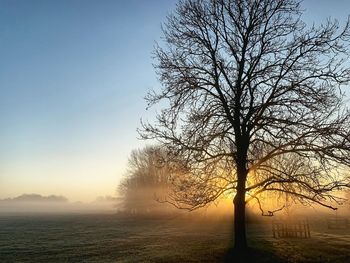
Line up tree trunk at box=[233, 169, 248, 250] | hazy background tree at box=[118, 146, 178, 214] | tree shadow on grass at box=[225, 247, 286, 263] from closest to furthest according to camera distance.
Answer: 1. tree shadow on grass at box=[225, 247, 286, 263]
2. tree trunk at box=[233, 169, 248, 250]
3. hazy background tree at box=[118, 146, 178, 214]

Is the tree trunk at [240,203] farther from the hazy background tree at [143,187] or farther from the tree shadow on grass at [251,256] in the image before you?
the hazy background tree at [143,187]

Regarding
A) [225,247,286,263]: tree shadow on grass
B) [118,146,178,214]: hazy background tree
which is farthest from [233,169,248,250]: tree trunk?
[118,146,178,214]: hazy background tree

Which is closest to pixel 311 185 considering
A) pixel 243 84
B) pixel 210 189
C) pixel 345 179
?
pixel 345 179

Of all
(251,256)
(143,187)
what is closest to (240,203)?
(251,256)

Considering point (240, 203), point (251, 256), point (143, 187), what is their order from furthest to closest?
point (143, 187) → point (240, 203) → point (251, 256)

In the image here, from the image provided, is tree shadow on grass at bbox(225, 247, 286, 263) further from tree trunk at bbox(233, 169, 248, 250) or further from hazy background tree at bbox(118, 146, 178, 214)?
hazy background tree at bbox(118, 146, 178, 214)

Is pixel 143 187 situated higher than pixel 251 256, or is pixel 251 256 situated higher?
pixel 143 187

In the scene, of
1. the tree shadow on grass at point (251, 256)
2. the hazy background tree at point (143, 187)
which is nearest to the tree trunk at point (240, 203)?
the tree shadow on grass at point (251, 256)

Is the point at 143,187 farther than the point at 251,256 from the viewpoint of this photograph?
Yes

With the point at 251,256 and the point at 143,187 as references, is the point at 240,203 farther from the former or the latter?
the point at 143,187

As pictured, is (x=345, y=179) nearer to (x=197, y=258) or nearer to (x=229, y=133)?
(x=229, y=133)

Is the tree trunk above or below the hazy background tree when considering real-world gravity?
below

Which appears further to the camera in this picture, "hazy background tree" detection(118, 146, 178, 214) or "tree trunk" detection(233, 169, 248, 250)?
"hazy background tree" detection(118, 146, 178, 214)

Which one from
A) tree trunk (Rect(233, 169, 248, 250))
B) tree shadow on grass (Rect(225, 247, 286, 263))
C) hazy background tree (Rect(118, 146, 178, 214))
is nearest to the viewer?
tree shadow on grass (Rect(225, 247, 286, 263))
